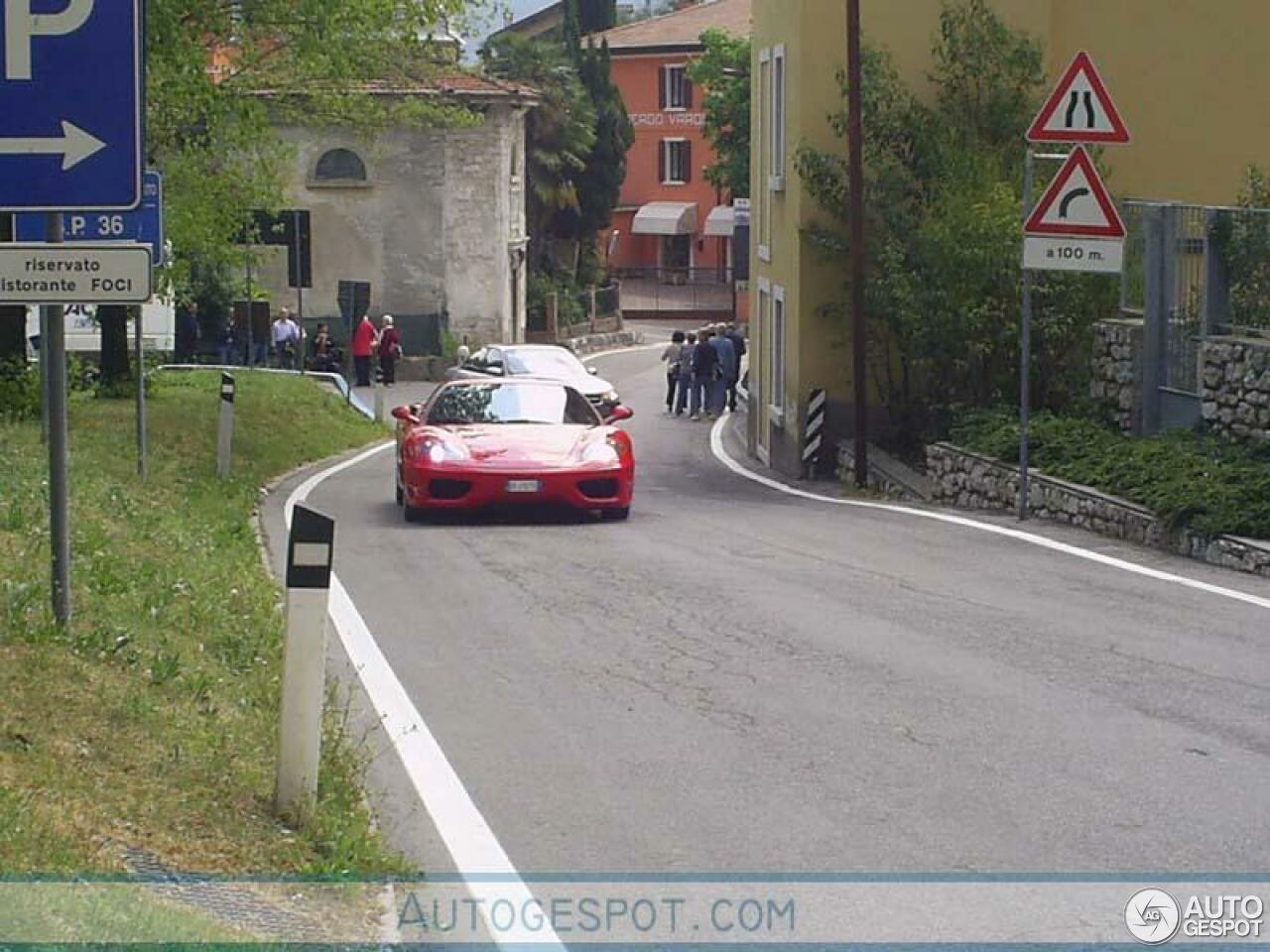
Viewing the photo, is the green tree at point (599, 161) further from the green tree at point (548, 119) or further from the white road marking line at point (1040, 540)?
the white road marking line at point (1040, 540)

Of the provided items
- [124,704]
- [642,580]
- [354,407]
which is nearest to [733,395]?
[354,407]

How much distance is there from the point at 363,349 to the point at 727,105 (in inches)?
1025

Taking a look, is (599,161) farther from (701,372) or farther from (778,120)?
(778,120)

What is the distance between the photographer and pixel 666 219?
84.9 metres

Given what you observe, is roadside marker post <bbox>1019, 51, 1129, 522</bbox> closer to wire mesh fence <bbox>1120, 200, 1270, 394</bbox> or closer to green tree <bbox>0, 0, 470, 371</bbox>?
wire mesh fence <bbox>1120, 200, 1270, 394</bbox>

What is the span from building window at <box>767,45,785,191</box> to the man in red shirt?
679 inches

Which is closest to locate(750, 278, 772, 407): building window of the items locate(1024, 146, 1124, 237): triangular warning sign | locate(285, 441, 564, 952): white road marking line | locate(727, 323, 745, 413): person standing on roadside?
locate(727, 323, 745, 413): person standing on roadside

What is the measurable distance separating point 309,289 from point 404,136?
4.73 meters

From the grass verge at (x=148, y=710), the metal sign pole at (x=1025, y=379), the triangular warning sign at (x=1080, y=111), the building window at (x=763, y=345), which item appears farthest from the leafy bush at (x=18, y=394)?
the building window at (x=763, y=345)

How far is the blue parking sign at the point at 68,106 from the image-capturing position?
782cm

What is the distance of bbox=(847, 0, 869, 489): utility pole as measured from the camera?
24.9 meters

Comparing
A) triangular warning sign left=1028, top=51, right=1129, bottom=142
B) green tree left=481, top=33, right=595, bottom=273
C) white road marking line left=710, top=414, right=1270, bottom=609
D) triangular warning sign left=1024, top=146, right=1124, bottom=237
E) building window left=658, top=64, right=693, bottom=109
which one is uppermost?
building window left=658, top=64, right=693, bottom=109

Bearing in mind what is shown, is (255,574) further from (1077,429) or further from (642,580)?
(1077,429)

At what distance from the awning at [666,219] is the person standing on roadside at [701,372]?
4212cm
